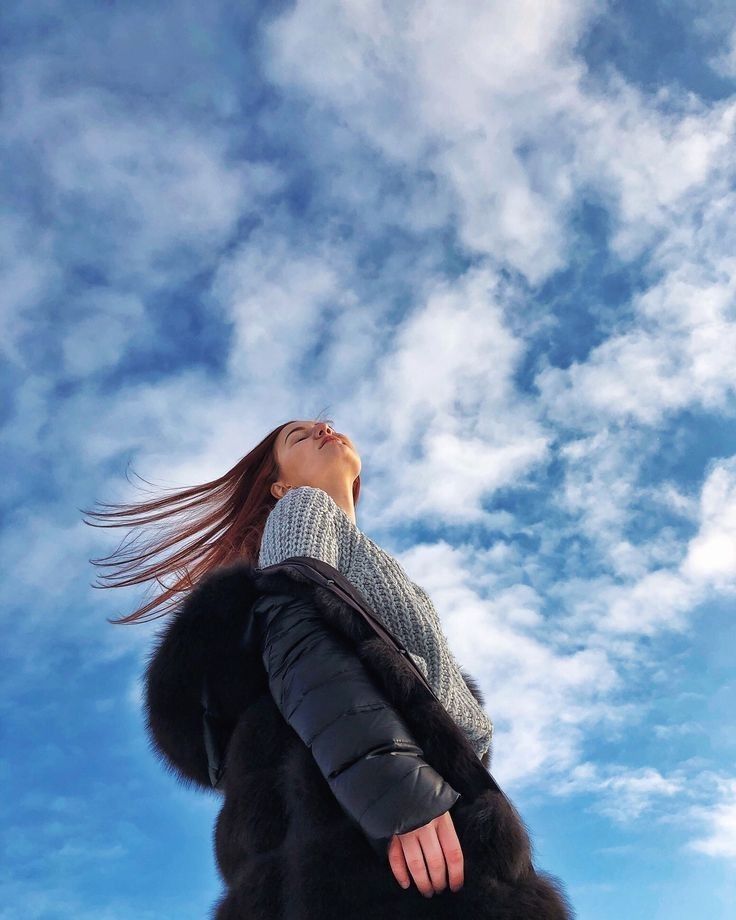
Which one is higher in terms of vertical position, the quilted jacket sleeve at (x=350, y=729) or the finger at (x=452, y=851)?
the quilted jacket sleeve at (x=350, y=729)

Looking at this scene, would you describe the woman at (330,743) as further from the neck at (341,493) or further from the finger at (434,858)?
the neck at (341,493)

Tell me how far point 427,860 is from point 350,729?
38cm

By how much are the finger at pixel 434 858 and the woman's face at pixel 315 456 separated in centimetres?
222

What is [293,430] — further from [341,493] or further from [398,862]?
[398,862]

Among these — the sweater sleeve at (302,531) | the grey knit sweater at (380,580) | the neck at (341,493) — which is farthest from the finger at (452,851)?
the neck at (341,493)

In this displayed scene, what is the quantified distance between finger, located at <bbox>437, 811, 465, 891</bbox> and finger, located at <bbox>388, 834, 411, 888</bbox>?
106 mm

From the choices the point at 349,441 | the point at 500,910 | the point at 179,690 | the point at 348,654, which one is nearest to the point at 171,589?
the point at 349,441

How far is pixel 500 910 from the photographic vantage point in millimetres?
2041

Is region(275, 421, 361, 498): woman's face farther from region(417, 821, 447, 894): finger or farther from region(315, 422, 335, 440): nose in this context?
region(417, 821, 447, 894): finger

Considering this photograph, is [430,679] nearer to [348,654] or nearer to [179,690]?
[348,654]

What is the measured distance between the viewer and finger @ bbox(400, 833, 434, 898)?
6.73ft

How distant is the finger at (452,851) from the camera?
6.81 feet

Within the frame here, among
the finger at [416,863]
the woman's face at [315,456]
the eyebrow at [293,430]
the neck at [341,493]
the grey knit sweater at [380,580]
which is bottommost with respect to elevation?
the finger at [416,863]

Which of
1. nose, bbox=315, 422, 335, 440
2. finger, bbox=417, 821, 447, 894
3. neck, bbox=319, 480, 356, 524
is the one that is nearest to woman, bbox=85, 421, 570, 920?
finger, bbox=417, 821, 447, 894
